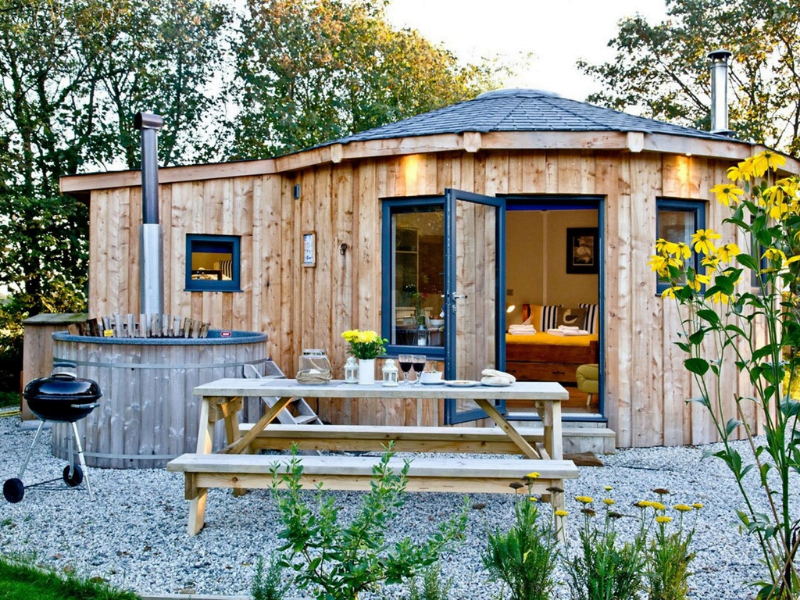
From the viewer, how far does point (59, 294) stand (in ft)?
44.2

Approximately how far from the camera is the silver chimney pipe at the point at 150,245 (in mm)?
7711

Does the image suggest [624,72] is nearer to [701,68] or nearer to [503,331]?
[701,68]

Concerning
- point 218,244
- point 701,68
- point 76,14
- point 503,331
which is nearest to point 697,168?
point 503,331

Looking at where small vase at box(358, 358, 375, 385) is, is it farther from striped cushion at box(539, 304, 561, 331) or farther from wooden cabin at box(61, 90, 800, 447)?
striped cushion at box(539, 304, 561, 331)

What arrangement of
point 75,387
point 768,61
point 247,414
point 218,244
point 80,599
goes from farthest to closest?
point 768,61, point 218,244, point 247,414, point 75,387, point 80,599

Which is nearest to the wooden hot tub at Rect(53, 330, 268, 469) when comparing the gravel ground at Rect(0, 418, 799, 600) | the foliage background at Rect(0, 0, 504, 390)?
the gravel ground at Rect(0, 418, 799, 600)

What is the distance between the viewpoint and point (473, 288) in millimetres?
6516

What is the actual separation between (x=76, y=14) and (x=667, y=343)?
12.8 metres

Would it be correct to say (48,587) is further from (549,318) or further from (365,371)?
(549,318)

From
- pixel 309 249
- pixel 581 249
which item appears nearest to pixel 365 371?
pixel 309 249

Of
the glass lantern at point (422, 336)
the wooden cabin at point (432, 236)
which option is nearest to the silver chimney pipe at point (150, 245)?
the wooden cabin at point (432, 236)

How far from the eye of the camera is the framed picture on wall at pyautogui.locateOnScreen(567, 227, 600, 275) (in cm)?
1162

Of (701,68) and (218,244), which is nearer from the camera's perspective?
(218,244)

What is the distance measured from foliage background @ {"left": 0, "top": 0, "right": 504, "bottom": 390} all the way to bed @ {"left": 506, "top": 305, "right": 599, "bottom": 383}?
843cm
